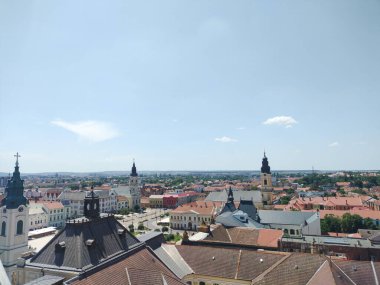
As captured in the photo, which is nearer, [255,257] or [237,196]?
[255,257]

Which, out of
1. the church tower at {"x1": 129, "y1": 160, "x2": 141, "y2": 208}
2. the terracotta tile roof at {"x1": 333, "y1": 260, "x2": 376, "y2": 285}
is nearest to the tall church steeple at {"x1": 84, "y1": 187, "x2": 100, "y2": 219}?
the terracotta tile roof at {"x1": 333, "y1": 260, "x2": 376, "y2": 285}

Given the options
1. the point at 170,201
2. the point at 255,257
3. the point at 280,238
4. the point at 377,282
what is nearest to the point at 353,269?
the point at 377,282

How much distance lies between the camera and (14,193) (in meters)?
44.7

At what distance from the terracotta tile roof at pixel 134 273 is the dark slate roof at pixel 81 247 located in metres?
0.96

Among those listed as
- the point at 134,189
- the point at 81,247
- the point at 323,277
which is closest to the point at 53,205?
the point at 134,189

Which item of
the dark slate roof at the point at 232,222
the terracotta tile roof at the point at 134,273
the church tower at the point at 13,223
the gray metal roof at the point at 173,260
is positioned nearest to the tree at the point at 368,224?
the dark slate roof at the point at 232,222

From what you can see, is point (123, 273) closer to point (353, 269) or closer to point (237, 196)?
point (353, 269)

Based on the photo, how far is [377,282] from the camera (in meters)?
27.3

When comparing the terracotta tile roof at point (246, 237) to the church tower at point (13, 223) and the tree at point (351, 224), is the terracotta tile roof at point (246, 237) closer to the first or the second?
the church tower at point (13, 223)

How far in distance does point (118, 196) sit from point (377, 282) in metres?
111

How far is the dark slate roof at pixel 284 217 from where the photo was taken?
223 feet

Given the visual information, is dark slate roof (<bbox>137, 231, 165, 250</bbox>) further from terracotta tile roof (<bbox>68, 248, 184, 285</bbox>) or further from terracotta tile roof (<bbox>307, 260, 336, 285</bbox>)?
terracotta tile roof (<bbox>307, 260, 336, 285</bbox>)

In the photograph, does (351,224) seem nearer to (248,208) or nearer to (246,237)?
(248,208)

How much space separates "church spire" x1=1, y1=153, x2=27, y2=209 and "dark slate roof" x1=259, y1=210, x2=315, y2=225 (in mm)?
50023
